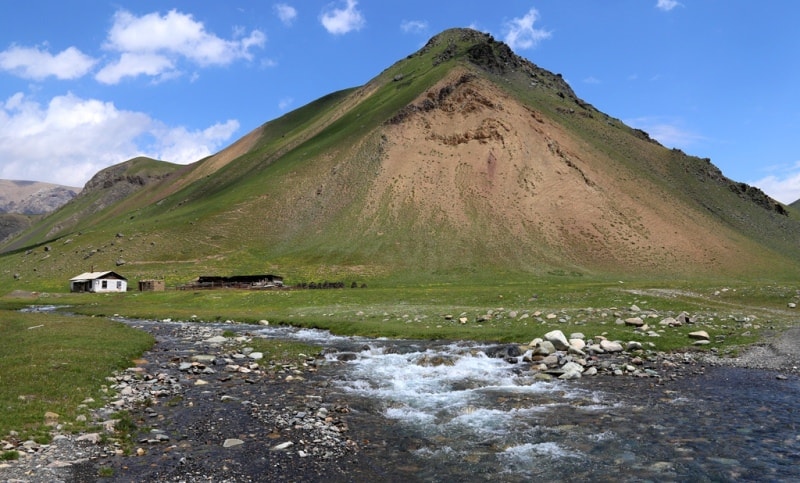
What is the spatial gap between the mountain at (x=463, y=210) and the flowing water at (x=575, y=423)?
7047 cm

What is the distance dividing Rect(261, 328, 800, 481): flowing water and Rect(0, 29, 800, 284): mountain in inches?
2774

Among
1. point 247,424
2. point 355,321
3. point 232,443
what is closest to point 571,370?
point 247,424

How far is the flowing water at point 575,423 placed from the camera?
15.3m

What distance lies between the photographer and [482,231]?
117250 mm

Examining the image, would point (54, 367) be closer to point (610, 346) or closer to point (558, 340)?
point (558, 340)

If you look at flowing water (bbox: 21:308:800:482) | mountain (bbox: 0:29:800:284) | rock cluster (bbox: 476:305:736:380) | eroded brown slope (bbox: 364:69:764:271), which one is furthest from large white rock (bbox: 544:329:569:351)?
eroded brown slope (bbox: 364:69:764:271)

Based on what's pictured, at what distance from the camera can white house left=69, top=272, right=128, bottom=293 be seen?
93188mm

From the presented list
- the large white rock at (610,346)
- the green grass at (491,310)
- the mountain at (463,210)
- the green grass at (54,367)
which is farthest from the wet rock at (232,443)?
the mountain at (463,210)

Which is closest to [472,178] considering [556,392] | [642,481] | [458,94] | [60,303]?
[458,94]

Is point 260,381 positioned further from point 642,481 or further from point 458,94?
point 458,94

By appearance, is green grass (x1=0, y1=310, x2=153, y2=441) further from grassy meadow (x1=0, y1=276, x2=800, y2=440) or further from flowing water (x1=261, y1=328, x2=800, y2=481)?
flowing water (x1=261, y1=328, x2=800, y2=481)

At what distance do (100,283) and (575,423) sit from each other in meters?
96.0

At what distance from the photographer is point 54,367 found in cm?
2367

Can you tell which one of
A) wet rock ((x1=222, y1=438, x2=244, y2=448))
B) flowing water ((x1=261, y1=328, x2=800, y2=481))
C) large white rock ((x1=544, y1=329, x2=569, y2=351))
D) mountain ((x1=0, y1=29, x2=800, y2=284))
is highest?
mountain ((x1=0, y1=29, x2=800, y2=284))
